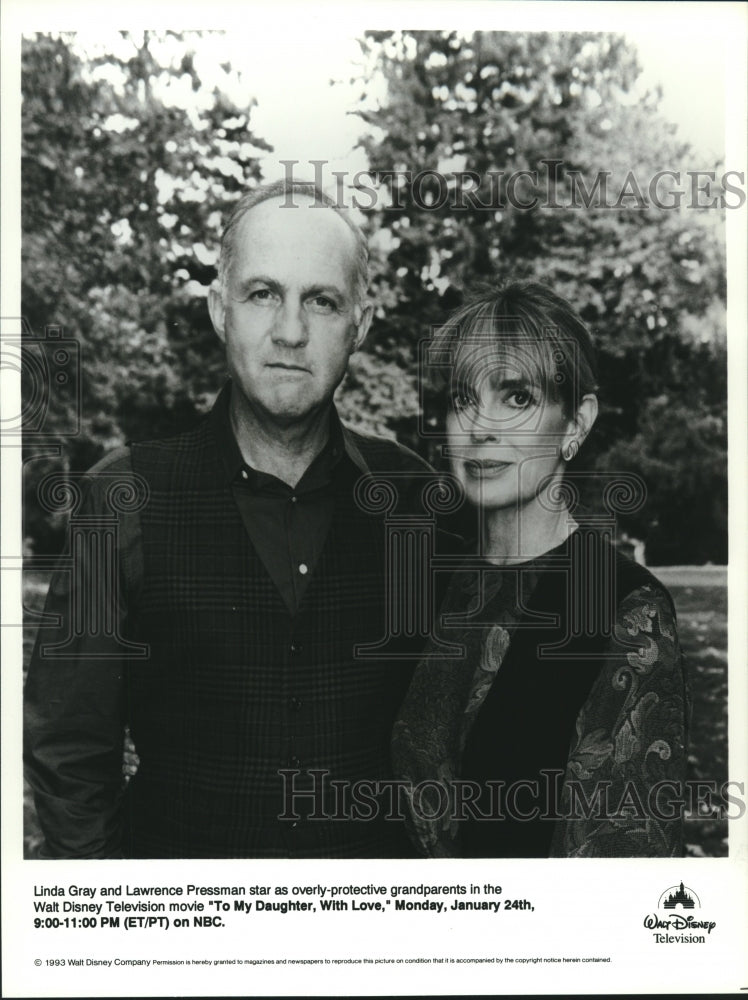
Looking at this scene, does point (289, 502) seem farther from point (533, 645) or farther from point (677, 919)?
point (677, 919)

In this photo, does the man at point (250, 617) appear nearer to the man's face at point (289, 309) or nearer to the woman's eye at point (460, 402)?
the man's face at point (289, 309)

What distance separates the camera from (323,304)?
3027 mm

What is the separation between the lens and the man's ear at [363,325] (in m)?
3.05

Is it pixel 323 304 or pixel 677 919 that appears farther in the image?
pixel 677 919

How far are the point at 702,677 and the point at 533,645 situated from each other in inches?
23.2

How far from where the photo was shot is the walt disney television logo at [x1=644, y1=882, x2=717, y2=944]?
10.3ft

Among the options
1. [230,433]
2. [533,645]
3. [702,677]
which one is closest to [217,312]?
[230,433]

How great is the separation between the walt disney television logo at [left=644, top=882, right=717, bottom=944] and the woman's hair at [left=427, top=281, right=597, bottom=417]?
1608 mm

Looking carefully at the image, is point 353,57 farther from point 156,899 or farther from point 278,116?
point 156,899

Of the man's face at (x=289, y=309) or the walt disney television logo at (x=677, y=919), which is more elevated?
the man's face at (x=289, y=309)

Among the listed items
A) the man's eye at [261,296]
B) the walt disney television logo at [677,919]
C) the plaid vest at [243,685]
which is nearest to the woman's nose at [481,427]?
the plaid vest at [243,685]

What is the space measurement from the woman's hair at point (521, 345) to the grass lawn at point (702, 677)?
0.72 m

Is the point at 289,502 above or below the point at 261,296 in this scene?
below

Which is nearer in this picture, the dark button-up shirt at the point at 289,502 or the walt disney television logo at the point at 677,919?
the dark button-up shirt at the point at 289,502
